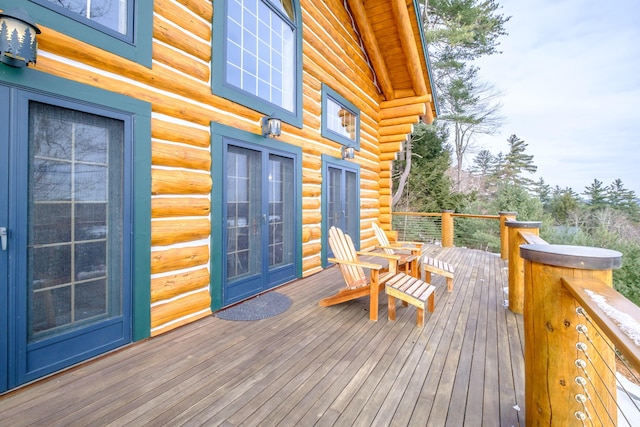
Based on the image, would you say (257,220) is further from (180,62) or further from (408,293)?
(408,293)

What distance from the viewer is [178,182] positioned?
258cm

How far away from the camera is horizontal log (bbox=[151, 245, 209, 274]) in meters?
2.42

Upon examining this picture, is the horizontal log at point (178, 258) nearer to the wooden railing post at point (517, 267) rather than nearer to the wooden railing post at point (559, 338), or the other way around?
the wooden railing post at point (559, 338)

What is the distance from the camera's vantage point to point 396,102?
6.93 meters

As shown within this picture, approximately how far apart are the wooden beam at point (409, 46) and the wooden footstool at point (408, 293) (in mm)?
4837

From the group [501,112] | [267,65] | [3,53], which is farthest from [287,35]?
[501,112]

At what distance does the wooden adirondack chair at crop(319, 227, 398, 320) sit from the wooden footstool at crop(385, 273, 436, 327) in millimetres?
132

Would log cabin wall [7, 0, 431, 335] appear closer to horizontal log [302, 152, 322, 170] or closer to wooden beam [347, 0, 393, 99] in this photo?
horizontal log [302, 152, 322, 170]

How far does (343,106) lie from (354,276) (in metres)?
A: 3.66

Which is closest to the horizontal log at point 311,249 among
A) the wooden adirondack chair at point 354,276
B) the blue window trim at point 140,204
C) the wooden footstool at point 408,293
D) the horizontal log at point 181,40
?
the wooden adirondack chair at point 354,276

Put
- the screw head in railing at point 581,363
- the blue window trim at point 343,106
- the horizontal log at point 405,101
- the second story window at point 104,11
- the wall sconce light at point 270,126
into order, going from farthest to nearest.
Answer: the horizontal log at point 405,101, the blue window trim at point 343,106, the wall sconce light at point 270,126, the second story window at point 104,11, the screw head in railing at point 581,363

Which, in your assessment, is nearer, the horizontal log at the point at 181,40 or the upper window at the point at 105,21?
the upper window at the point at 105,21

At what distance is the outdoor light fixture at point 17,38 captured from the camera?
62.2 inches

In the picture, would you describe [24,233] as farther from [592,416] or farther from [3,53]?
[592,416]
